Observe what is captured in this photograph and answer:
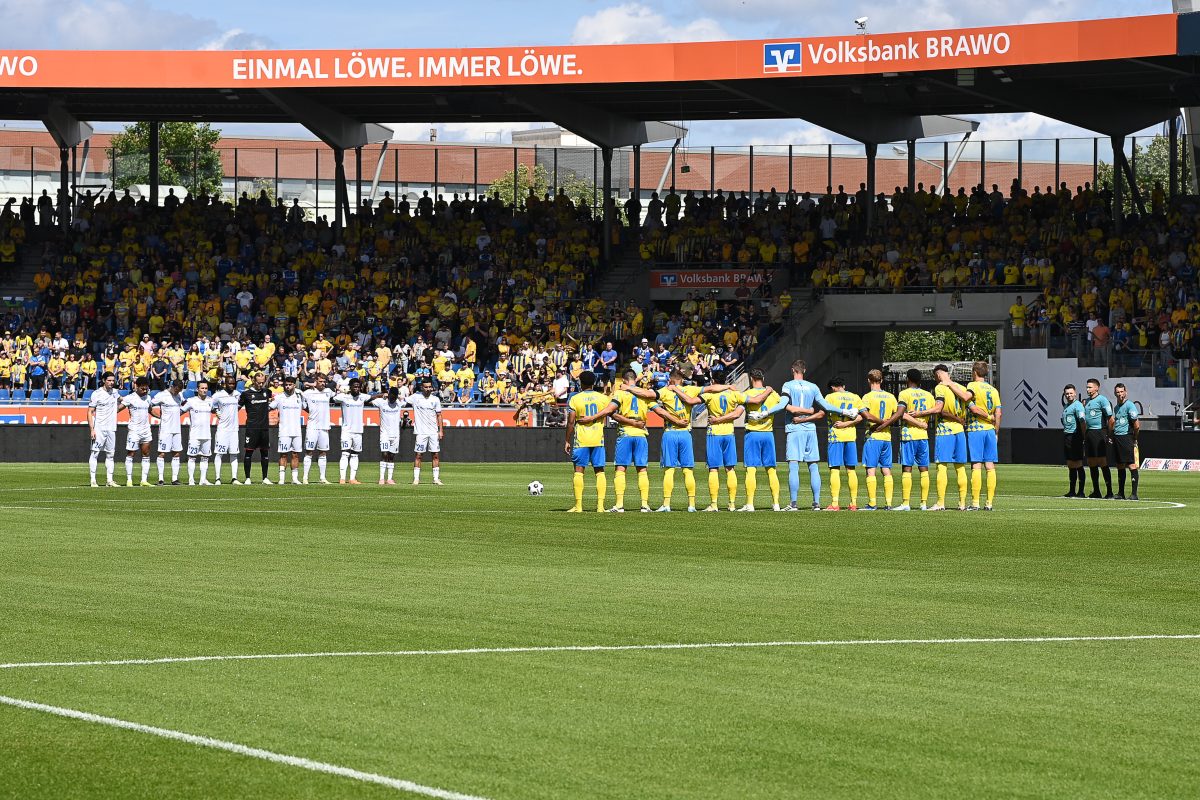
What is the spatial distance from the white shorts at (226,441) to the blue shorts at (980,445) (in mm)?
14229

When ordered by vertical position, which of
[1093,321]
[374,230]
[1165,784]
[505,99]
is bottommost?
[1165,784]

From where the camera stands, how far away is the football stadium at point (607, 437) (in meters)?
8.31

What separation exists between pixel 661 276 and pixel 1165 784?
1754 inches

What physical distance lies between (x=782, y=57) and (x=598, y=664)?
3799 cm

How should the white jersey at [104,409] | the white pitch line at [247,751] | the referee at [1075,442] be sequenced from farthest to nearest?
1. the white jersey at [104,409]
2. the referee at [1075,442]
3. the white pitch line at [247,751]

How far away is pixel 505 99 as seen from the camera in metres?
A: 52.2

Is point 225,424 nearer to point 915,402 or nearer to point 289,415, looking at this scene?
point 289,415

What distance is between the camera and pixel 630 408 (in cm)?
2300

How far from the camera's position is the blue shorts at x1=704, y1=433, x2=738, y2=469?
2331 cm

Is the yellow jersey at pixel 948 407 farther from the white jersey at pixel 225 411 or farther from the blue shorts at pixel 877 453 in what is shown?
the white jersey at pixel 225 411

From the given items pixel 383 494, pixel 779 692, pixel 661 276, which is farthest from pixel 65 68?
pixel 779 692

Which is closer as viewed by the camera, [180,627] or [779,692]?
[779,692]

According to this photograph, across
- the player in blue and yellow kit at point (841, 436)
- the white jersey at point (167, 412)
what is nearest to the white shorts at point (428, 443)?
the white jersey at point (167, 412)

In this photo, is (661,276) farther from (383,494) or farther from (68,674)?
(68,674)
